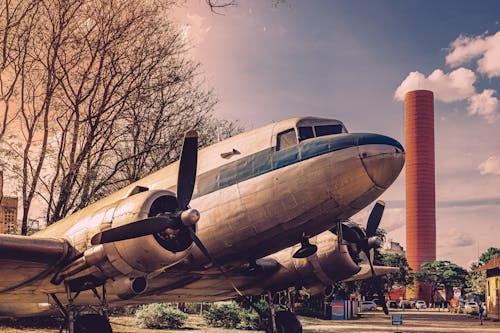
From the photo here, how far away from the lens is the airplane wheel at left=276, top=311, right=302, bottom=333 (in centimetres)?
1953

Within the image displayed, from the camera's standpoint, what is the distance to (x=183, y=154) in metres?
13.2

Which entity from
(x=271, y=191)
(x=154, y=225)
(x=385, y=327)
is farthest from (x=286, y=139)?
(x=385, y=327)

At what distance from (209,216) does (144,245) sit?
2582 mm

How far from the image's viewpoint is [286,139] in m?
14.2

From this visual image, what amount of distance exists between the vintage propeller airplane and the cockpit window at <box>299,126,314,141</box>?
0.10ft

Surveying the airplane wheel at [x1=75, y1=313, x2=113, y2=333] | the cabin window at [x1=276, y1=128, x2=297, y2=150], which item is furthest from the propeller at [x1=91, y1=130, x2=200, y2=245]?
the airplane wheel at [x1=75, y1=313, x2=113, y2=333]

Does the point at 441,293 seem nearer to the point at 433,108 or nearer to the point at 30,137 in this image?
the point at 433,108

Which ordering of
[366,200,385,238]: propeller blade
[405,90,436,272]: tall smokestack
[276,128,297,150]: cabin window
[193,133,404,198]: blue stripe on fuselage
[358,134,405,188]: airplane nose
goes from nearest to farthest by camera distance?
[358,134,405,188]: airplane nose → [193,133,404,198]: blue stripe on fuselage → [276,128,297,150]: cabin window → [366,200,385,238]: propeller blade → [405,90,436,272]: tall smokestack

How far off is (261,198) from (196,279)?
12.2 feet

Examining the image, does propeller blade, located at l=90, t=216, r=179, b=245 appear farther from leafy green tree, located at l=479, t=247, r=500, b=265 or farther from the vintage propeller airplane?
leafy green tree, located at l=479, t=247, r=500, b=265

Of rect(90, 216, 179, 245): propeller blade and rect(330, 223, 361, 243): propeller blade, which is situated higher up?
rect(330, 223, 361, 243): propeller blade

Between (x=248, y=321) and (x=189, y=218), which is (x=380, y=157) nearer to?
(x=189, y=218)

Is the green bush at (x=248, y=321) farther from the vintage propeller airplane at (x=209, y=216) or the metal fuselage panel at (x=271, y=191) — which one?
the metal fuselage panel at (x=271, y=191)

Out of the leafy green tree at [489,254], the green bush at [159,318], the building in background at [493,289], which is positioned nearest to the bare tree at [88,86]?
the green bush at [159,318]
